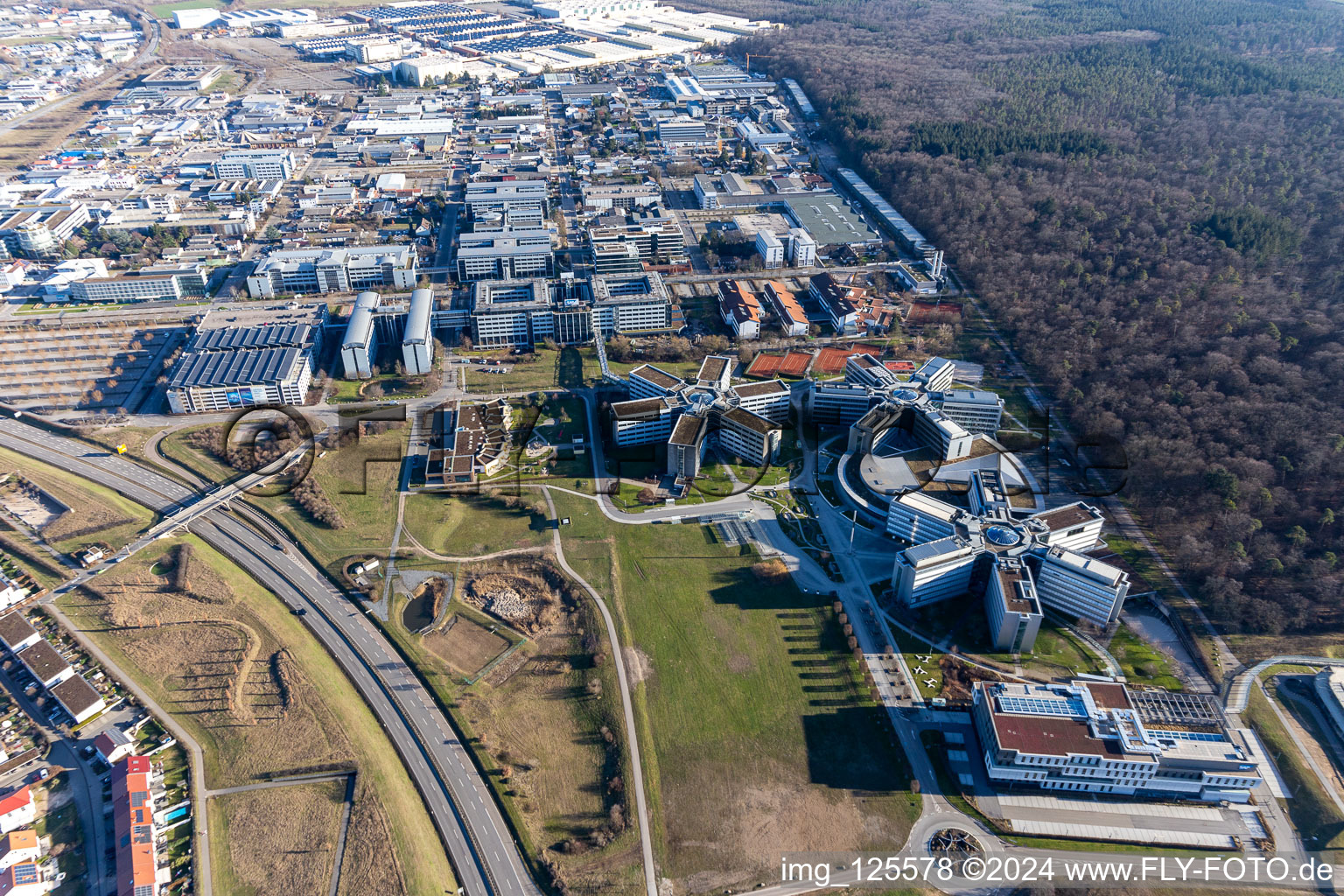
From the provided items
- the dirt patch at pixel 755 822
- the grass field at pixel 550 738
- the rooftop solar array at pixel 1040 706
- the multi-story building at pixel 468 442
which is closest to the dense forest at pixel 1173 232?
the rooftop solar array at pixel 1040 706

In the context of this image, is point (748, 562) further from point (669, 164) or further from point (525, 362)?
point (669, 164)

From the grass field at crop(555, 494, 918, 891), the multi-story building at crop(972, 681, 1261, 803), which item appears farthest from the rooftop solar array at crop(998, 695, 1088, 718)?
the grass field at crop(555, 494, 918, 891)

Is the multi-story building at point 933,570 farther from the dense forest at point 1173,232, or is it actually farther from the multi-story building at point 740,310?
the multi-story building at point 740,310

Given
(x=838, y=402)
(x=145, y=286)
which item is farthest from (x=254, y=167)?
(x=838, y=402)

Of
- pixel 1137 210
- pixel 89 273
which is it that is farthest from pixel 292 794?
pixel 1137 210

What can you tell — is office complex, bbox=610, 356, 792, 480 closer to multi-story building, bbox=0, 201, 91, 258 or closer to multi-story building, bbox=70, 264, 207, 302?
multi-story building, bbox=70, 264, 207, 302
